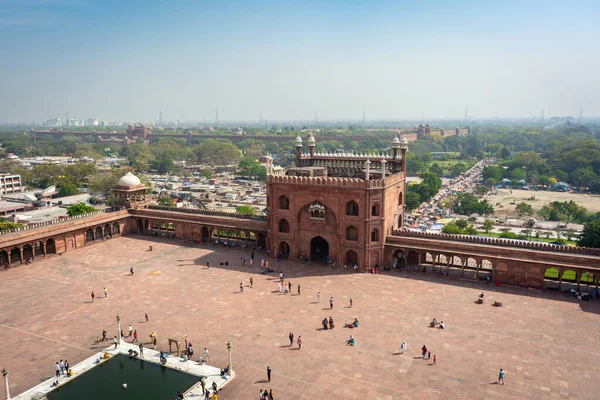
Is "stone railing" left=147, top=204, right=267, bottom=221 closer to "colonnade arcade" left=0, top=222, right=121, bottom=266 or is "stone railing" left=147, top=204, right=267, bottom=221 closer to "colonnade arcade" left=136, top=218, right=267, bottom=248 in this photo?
"colonnade arcade" left=136, top=218, right=267, bottom=248

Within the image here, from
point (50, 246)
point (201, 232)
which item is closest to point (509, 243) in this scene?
point (201, 232)

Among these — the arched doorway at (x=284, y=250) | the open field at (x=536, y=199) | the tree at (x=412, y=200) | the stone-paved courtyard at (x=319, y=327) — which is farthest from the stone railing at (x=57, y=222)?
the open field at (x=536, y=199)

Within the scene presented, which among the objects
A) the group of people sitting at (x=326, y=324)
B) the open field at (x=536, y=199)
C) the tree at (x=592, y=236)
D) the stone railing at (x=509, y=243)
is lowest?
the open field at (x=536, y=199)

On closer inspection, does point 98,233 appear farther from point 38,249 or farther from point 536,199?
point 536,199

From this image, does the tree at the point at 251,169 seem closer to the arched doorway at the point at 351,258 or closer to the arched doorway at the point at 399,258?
the arched doorway at the point at 351,258

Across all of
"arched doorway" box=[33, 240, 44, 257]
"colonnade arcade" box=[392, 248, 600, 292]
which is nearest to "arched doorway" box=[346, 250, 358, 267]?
"colonnade arcade" box=[392, 248, 600, 292]
